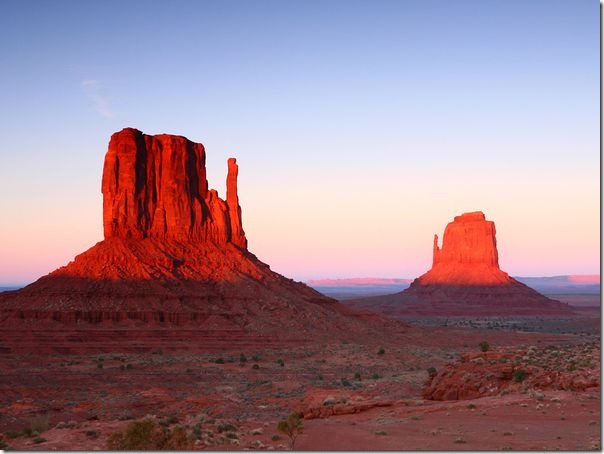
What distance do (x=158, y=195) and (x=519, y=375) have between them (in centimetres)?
5292

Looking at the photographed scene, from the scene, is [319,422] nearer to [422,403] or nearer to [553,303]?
[422,403]

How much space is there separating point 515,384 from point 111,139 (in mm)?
55429

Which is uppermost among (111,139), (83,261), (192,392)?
(111,139)

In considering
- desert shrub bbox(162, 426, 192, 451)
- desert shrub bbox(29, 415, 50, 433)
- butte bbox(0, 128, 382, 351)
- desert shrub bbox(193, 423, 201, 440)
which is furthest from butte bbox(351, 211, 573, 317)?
desert shrub bbox(162, 426, 192, 451)

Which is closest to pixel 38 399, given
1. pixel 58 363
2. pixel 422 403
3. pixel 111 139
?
pixel 58 363

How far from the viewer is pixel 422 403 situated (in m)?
27.2

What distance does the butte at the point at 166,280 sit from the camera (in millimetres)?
60656

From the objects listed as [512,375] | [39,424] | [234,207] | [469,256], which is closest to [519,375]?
[512,375]

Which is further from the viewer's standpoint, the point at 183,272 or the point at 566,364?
the point at 183,272

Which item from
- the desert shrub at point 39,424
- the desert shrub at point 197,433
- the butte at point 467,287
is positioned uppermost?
the butte at point 467,287

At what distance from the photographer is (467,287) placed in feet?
444

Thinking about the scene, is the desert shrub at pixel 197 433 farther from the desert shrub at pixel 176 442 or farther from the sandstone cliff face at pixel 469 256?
the sandstone cliff face at pixel 469 256

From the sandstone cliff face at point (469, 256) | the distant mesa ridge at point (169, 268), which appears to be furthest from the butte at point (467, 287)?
the distant mesa ridge at point (169, 268)

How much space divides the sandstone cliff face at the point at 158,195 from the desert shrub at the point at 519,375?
49.9 m
